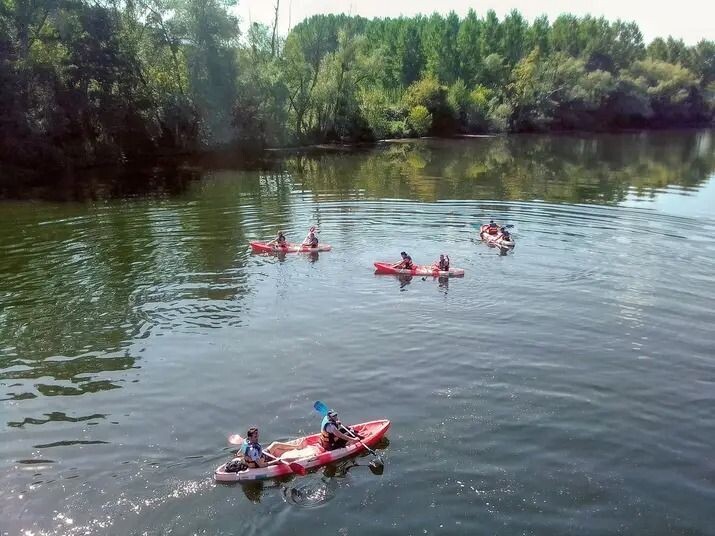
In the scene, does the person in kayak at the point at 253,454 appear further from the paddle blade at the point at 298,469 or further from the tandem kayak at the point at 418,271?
the tandem kayak at the point at 418,271

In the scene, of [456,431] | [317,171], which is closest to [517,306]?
[456,431]

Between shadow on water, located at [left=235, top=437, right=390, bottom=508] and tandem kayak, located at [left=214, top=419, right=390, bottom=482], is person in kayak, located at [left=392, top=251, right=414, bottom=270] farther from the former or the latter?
shadow on water, located at [left=235, top=437, right=390, bottom=508]

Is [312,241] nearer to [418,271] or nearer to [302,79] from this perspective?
[418,271]

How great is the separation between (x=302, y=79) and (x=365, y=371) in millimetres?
A: 78070

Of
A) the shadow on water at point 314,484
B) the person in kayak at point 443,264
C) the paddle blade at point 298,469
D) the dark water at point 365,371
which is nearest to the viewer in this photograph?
the dark water at point 365,371

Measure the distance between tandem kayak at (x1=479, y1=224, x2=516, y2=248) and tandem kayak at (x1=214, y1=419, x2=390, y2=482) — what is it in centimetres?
2048

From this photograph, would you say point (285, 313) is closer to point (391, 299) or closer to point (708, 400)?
point (391, 299)

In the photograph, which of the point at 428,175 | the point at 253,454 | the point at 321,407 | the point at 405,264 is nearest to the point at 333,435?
the point at 321,407

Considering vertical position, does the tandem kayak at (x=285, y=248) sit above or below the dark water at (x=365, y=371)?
above

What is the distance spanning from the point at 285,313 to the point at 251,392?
22.6ft

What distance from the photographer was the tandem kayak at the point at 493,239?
3550cm

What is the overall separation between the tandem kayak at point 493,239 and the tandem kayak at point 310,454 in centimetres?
2048

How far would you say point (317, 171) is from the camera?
6981 cm

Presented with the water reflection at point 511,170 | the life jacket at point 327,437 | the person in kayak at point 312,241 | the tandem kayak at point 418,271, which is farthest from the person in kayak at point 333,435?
the water reflection at point 511,170
